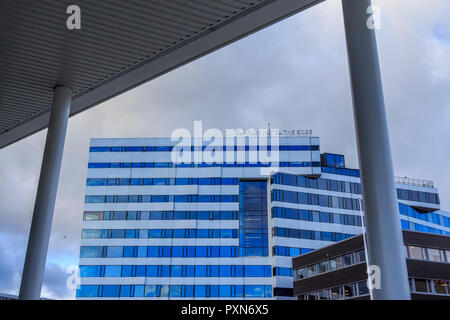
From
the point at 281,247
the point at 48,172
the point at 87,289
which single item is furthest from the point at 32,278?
the point at 87,289

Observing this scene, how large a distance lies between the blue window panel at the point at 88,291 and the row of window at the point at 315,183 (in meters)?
27.1

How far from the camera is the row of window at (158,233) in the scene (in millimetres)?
58562

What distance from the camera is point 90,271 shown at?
5919 cm

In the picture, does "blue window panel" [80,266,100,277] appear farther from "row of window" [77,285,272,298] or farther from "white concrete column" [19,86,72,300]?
"white concrete column" [19,86,72,300]

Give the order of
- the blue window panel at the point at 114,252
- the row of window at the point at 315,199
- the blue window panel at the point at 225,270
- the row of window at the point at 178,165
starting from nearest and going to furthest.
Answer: the blue window panel at the point at 225,270 < the row of window at the point at 315,199 < the blue window panel at the point at 114,252 < the row of window at the point at 178,165

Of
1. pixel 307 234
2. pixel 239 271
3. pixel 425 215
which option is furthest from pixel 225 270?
pixel 425 215

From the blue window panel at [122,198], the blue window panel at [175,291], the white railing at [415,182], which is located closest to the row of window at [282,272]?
the blue window panel at [175,291]

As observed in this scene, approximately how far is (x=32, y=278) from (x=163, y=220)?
53769 mm

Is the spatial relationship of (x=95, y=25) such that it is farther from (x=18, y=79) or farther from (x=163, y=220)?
(x=163, y=220)

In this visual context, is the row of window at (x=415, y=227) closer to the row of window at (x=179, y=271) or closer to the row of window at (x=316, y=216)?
the row of window at (x=316, y=216)

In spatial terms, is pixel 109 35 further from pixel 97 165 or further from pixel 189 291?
pixel 97 165

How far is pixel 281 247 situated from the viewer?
184 ft

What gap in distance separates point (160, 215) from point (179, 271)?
26.9ft

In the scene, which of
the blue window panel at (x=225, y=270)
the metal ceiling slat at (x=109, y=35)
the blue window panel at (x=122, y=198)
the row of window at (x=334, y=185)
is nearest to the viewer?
the metal ceiling slat at (x=109, y=35)
